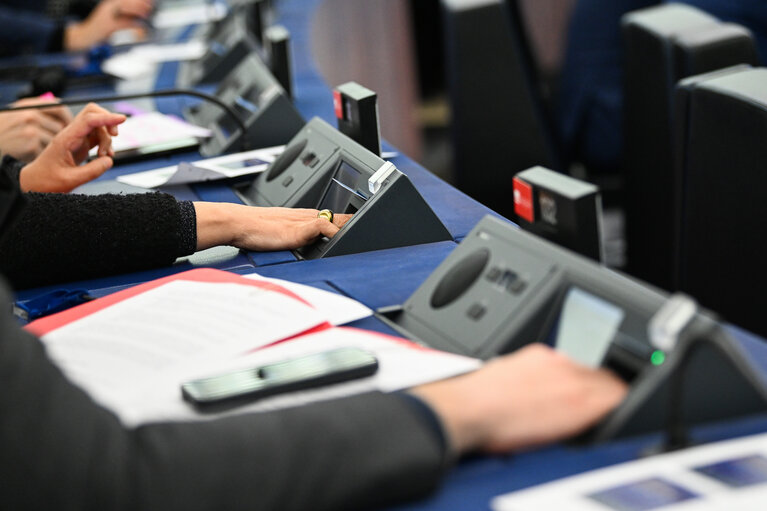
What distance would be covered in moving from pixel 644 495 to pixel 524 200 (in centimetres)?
39

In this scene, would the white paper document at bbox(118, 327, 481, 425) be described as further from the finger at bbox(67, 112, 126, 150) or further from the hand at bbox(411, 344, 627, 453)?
the finger at bbox(67, 112, 126, 150)

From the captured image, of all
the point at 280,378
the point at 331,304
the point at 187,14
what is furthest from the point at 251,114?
the point at 187,14

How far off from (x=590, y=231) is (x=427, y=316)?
0.21m

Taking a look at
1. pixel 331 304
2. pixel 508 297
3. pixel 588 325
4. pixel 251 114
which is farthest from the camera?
pixel 251 114

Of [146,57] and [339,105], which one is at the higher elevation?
[339,105]

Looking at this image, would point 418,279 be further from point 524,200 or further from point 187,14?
point 187,14

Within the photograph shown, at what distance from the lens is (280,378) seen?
896 mm

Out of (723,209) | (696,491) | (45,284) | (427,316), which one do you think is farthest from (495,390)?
(723,209)

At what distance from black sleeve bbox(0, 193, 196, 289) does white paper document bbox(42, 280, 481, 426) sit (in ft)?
0.93

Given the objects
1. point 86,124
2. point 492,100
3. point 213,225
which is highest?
point 86,124

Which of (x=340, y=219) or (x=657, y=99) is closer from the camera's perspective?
(x=340, y=219)

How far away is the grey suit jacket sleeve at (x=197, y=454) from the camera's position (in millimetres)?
683

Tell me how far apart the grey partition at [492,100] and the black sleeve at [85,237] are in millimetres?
1400

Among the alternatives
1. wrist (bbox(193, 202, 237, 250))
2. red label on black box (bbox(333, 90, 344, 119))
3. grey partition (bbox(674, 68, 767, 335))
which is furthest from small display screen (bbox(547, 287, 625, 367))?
red label on black box (bbox(333, 90, 344, 119))
